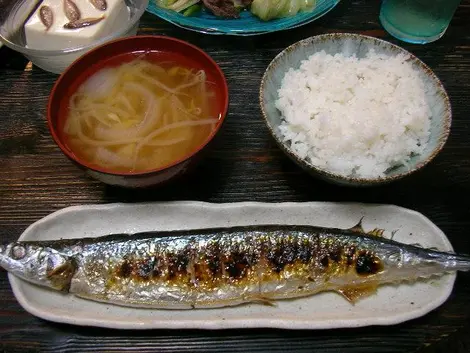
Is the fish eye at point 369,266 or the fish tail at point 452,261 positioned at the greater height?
the fish tail at point 452,261

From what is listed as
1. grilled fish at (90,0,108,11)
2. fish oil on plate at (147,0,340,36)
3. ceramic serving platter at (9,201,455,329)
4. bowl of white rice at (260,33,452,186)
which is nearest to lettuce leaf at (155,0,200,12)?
fish oil on plate at (147,0,340,36)

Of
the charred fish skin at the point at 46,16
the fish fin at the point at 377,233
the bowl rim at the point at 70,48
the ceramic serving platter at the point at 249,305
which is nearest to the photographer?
the ceramic serving platter at the point at 249,305

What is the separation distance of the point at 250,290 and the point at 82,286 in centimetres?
58

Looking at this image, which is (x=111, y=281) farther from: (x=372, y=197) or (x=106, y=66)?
(x=372, y=197)

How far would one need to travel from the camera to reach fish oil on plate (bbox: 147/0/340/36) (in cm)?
238

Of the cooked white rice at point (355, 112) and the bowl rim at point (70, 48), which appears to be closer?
the cooked white rice at point (355, 112)

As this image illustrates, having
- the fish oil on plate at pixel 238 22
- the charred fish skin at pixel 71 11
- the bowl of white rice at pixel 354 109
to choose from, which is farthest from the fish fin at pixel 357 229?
the charred fish skin at pixel 71 11

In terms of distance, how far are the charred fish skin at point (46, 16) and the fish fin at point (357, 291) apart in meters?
1.81

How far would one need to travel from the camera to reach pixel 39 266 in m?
1.62

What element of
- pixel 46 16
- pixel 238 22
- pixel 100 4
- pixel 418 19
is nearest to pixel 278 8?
pixel 238 22

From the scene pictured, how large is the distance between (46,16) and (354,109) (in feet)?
5.05

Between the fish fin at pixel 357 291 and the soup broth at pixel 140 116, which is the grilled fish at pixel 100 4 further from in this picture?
the fish fin at pixel 357 291

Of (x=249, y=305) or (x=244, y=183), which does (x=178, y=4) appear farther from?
(x=249, y=305)

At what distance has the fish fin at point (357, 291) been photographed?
1.65m
